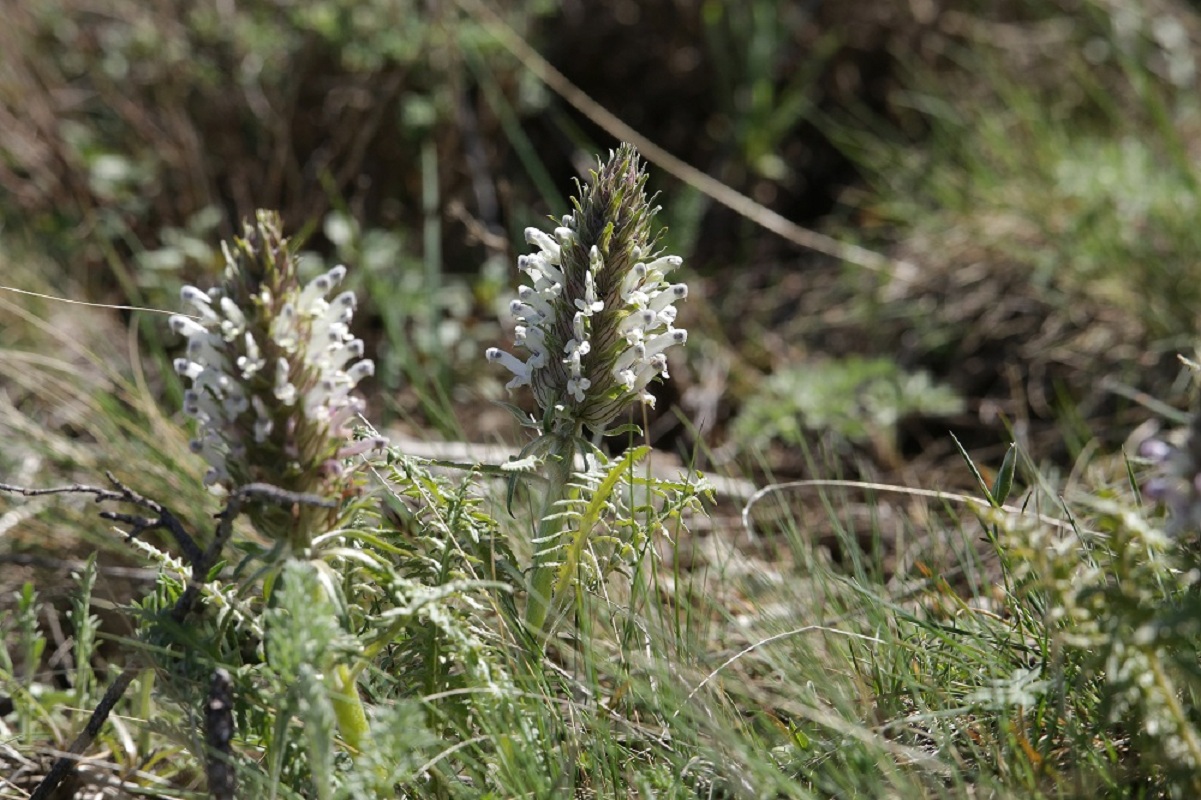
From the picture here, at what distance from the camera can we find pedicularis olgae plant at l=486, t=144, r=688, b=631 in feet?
5.31

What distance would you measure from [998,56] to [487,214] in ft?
7.49

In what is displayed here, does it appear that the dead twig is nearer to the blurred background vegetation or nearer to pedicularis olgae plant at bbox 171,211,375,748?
pedicularis olgae plant at bbox 171,211,375,748

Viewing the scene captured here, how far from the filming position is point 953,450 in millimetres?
3541

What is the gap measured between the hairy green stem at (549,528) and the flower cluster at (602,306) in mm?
54

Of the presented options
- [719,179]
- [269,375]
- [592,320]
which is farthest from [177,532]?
[719,179]

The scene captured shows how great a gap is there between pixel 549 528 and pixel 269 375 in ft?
1.61

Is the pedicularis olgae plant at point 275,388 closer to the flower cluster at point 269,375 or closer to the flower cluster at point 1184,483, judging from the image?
the flower cluster at point 269,375

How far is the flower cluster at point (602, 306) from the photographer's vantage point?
162cm

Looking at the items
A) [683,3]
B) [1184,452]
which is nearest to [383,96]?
[683,3]

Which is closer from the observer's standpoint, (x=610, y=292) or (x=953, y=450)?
(x=610, y=292)

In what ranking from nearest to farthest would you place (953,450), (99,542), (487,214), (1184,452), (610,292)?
1. (1184,452)
2. (610,292)
3. (99,542)
4. (953,450)
5. (487,214)

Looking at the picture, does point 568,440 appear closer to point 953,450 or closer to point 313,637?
point 313,637

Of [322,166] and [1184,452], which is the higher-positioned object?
[322,166]

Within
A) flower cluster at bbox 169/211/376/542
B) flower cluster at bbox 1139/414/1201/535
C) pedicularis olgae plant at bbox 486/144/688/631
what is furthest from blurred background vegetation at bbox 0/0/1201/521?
flower cluster at bbox 1139/414/1201/535
